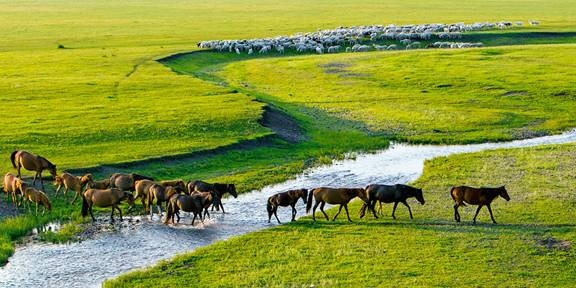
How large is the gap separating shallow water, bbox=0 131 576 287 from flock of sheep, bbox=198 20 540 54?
4406 centimetres

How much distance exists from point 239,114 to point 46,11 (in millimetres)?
109833

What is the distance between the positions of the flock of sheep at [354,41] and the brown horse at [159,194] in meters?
48.3

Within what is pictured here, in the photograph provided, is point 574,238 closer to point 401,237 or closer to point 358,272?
point 401,237

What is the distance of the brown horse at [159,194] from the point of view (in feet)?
75.7

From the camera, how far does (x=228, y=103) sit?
41469 millimetres

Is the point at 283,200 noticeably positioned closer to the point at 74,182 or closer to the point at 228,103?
the point at 74,182

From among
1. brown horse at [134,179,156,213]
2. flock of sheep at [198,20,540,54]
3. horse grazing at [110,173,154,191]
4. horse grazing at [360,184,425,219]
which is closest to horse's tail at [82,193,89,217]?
brown horse at [134,179,156,213]

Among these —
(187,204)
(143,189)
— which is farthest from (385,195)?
(143,189)

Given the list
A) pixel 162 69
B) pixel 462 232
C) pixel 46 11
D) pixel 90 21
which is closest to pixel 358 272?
pixel 462 232

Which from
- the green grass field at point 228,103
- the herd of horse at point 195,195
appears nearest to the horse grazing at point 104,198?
the herd of horse at point 195,195

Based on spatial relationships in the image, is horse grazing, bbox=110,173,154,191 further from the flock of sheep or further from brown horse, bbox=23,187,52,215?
the flock of sheep

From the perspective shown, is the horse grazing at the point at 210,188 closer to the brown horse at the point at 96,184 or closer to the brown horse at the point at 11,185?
the brown horse at the point at 96,184

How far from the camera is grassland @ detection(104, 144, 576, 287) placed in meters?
17.9

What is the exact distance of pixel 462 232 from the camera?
21016 millimetres
